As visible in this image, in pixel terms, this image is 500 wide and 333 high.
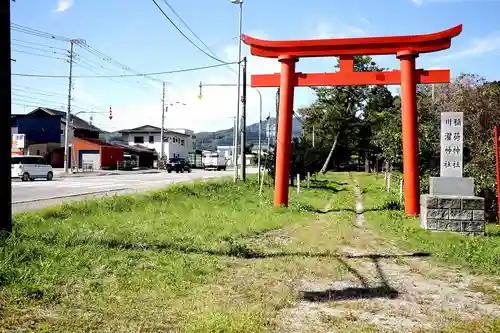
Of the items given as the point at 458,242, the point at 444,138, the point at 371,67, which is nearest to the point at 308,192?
the point at 444,138

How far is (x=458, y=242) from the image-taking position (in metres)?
9.42

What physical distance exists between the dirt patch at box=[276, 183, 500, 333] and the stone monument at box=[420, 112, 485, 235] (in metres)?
3.38

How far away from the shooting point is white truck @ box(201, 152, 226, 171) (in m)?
66.9

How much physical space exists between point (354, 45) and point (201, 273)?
35.7 feet

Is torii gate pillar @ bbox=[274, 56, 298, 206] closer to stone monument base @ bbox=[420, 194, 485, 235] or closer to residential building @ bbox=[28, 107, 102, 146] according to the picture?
stone monument base @ bbox=[420, 194, 485, 235]

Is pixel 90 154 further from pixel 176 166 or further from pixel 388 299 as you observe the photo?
pixel 388 299

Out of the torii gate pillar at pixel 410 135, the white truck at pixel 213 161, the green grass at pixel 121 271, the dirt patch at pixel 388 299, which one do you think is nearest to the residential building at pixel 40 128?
the white truck at pixel 213 161

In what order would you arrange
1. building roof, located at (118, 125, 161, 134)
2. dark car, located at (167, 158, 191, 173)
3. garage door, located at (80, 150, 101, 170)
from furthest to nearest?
building roof, located at (118, 125, 161, 134) < garage door, located at (80, 150, 101, 170) < dark car, located at (167, 158, 191, 173)

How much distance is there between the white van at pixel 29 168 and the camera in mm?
30109

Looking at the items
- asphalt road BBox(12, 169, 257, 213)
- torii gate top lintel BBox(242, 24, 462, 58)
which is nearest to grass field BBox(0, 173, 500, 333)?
asphalt road BBox(12, 169, 257, 213)

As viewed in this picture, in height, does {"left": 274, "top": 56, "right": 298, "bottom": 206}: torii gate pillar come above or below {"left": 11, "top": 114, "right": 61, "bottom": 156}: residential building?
below

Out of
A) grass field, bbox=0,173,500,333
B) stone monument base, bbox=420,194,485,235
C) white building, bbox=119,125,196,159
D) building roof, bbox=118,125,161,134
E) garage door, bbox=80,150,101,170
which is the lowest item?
grass field, bbox=0,173,500,333

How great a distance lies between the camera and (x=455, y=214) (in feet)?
34.7

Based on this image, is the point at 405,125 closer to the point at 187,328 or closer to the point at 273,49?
the point at 273,49
